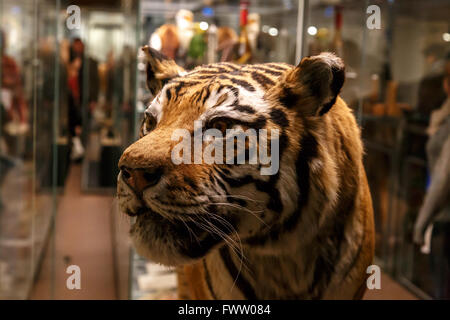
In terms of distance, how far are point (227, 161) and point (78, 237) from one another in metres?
1.56

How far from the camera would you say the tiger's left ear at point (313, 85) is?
64cm

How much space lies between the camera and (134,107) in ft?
4.09

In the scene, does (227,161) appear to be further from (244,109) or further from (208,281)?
(208,281)

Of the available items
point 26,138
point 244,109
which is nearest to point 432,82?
point 244,109

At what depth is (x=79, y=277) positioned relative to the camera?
44.5 inches

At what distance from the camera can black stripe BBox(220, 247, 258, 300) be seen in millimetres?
782

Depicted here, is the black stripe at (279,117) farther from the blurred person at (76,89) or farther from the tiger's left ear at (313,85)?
the blurred person at (76,89)

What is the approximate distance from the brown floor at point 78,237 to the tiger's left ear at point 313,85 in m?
0.71

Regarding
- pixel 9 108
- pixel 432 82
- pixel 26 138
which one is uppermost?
pixel 432 82

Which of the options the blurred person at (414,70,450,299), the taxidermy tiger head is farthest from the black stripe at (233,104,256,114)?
the blurred person at (414,70,450,299)

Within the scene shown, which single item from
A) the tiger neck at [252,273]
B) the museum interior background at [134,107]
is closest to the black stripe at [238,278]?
the tiger neck at [252,273]

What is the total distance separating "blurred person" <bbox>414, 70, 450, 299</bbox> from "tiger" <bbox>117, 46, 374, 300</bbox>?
0.92 metres

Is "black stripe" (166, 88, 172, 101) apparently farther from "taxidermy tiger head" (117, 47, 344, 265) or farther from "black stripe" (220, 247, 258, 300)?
"black stripe" (220, 247, 258, 300)

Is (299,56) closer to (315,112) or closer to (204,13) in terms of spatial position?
(315,112)
